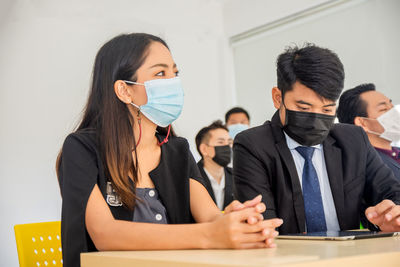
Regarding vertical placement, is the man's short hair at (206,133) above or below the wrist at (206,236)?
above

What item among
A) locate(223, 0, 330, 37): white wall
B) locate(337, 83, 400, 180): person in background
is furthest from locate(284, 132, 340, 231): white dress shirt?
locate(223, 0, 330, 37): white wall

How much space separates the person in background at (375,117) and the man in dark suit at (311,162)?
4.17 feet

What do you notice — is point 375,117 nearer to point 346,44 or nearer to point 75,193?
point 346,44

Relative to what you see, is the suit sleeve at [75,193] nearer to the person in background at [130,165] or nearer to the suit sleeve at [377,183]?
the person in background at [130,165]

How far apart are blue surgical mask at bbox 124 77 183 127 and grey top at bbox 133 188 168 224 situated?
10.5 inches

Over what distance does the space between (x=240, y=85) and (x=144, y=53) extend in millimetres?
4833

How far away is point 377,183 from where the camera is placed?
6.42ft

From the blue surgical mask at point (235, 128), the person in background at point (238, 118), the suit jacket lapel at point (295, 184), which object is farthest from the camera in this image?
the person in background at point (238, 118)

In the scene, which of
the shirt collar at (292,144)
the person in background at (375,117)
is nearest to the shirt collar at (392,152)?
the person in background at (375,117)

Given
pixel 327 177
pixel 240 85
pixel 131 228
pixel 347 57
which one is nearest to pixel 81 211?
pixel 131 228

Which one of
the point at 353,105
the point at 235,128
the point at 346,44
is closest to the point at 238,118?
the point at 235,128

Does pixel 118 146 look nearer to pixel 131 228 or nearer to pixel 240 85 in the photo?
pixel 131 228

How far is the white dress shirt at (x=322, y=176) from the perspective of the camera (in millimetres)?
1905

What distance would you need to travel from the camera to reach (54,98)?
4.90 m
